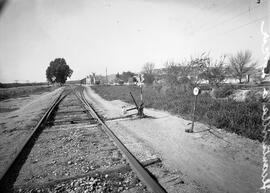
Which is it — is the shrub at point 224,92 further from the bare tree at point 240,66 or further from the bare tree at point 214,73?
the bare tree at point 240,66

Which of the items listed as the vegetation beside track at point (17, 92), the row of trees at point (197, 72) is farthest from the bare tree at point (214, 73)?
the vegetation beside track at point (17, 92)

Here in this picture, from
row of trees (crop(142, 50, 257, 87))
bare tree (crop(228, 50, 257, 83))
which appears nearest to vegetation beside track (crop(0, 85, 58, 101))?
row of trees (crop(142, 50, 257, 87))

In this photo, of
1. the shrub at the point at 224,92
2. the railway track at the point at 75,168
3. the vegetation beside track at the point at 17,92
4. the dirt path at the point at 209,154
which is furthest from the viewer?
the vegetation beside track at the point at 17,92

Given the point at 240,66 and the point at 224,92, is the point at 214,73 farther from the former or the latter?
the point at 240,66

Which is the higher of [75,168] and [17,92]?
[17,92]

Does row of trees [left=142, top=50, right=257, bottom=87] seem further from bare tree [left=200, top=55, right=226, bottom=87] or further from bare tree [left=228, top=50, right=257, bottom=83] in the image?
bare tree [left=228, top=50, right=257, bottom=83]

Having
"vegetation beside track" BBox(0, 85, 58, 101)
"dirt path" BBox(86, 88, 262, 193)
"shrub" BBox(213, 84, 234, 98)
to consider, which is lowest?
"dirt path" BBox(86, 88, 262, 193)

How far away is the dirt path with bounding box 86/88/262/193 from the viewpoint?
9.61 feet

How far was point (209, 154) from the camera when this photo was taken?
13.2 feet

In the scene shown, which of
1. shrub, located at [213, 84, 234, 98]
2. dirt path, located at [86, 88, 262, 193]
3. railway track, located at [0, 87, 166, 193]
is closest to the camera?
railway track, located at [0, 87, 166, 193]

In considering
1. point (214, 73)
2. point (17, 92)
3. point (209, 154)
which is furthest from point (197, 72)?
point (17, 92)

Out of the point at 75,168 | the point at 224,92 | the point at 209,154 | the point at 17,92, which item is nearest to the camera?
the point at 75,168

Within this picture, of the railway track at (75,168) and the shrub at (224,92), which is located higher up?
the shrub at (224,92)

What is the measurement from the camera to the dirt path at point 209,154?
2.93 m
